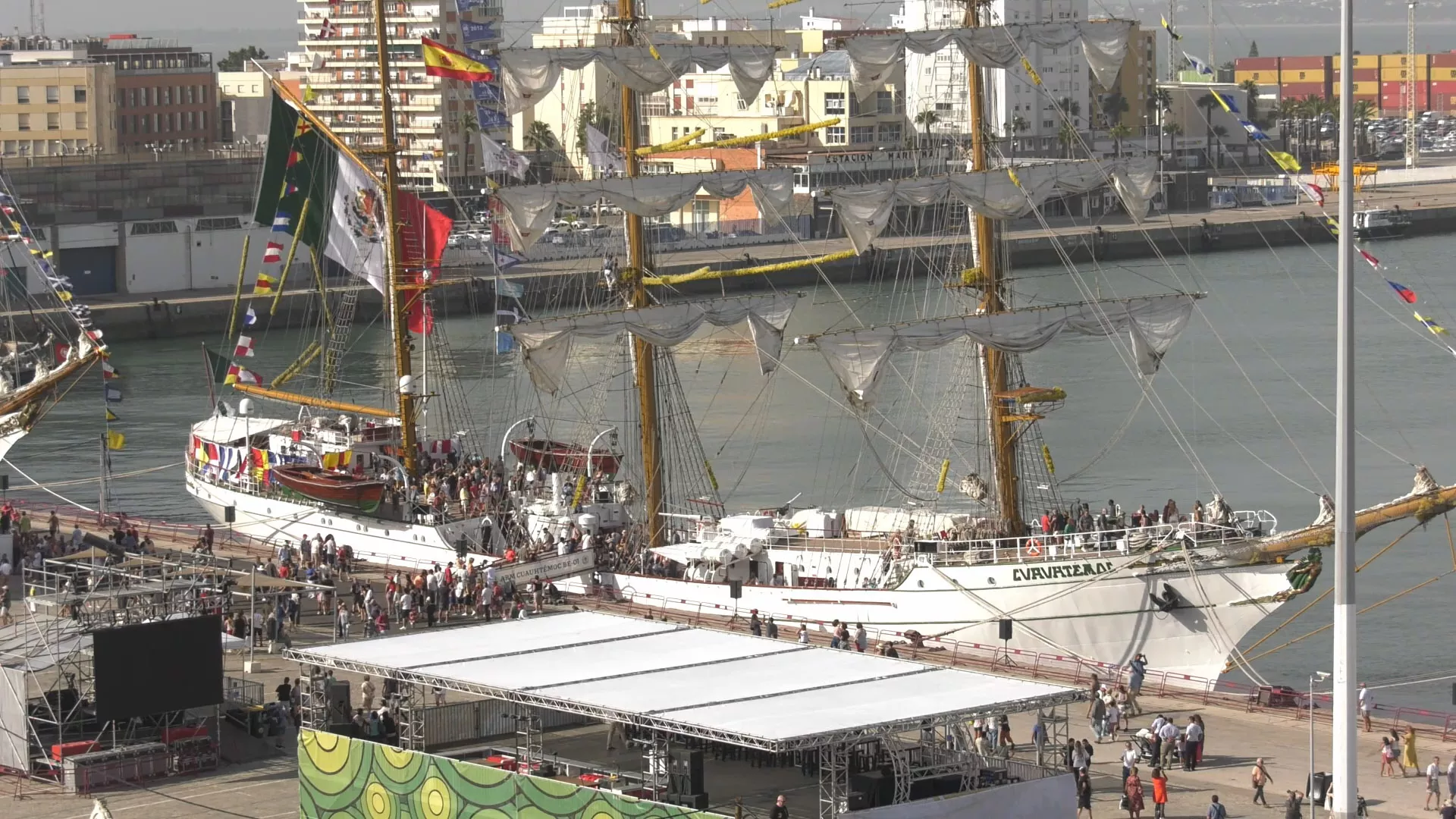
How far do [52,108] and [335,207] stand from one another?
221 feet

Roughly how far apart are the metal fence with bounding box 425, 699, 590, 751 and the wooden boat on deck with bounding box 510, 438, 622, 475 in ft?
63.3

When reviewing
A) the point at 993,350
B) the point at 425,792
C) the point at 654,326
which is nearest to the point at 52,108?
the point at 654,326

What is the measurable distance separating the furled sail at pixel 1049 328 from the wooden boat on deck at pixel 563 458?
663 centimetres

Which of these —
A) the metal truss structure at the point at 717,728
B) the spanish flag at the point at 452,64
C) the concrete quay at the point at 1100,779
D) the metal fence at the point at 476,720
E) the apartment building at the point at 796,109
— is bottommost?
the concrete quay at the point at 1100,779

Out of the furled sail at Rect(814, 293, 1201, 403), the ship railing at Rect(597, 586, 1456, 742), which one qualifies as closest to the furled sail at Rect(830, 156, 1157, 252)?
the furled sail at Rect(814, 293, 1201, 403)

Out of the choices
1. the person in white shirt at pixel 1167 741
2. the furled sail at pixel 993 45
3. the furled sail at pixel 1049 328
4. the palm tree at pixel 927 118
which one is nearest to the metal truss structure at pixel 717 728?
the person in white shirt at pixel 1167 741

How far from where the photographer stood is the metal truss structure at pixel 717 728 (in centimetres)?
2303

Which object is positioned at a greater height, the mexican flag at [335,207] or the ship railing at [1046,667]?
the mexican flag at [335,207]

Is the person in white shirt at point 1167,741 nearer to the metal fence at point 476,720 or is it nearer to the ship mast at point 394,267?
the metal fence at point 476,720

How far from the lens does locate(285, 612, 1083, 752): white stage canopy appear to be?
938 inches

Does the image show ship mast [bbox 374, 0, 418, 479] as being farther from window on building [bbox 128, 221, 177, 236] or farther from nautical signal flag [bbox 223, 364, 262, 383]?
window on building [bbox 128, 221, 177, 236]

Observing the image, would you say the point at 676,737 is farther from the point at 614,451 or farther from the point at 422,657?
the point at 614,451

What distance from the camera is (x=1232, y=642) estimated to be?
37.1 metres

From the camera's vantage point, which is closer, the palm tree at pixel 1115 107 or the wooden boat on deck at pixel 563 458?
the wooden boat on deck at pixel 563 458
